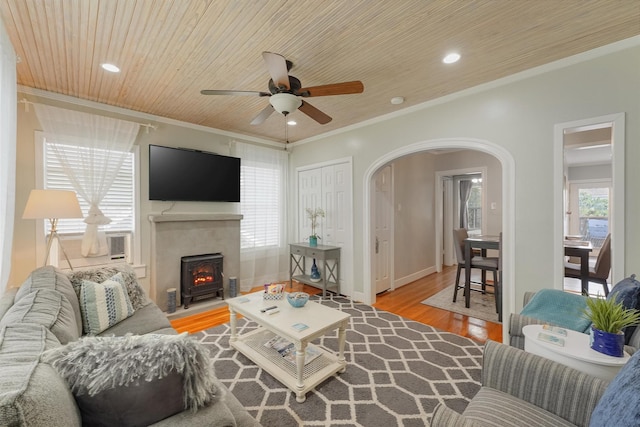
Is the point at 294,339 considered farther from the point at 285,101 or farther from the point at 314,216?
the point at 314,216

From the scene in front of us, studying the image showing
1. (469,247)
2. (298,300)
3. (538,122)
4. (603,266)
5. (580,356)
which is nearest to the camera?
(580,356)

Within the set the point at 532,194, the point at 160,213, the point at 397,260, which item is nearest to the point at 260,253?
the point at 160,213

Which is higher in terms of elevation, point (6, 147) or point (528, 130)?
point (528, 130)

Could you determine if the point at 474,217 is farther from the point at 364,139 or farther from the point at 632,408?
the point at 632,408

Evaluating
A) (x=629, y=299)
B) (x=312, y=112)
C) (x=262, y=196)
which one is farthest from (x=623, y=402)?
(x=262, y=196)

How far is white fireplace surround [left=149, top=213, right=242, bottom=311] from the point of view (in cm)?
353

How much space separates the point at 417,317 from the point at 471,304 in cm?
102

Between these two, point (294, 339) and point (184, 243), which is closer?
point (294, 339)

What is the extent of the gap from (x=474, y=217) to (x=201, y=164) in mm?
6348

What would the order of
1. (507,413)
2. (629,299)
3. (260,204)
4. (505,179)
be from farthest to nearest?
(260,204)
(505,179)
(629,299)
(507,413)

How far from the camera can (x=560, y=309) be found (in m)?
1.92

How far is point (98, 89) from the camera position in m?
2.90

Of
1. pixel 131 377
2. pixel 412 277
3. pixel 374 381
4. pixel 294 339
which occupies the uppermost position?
pixel 131 377

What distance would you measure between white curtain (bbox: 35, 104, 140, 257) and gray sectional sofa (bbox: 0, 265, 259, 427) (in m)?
1.30
